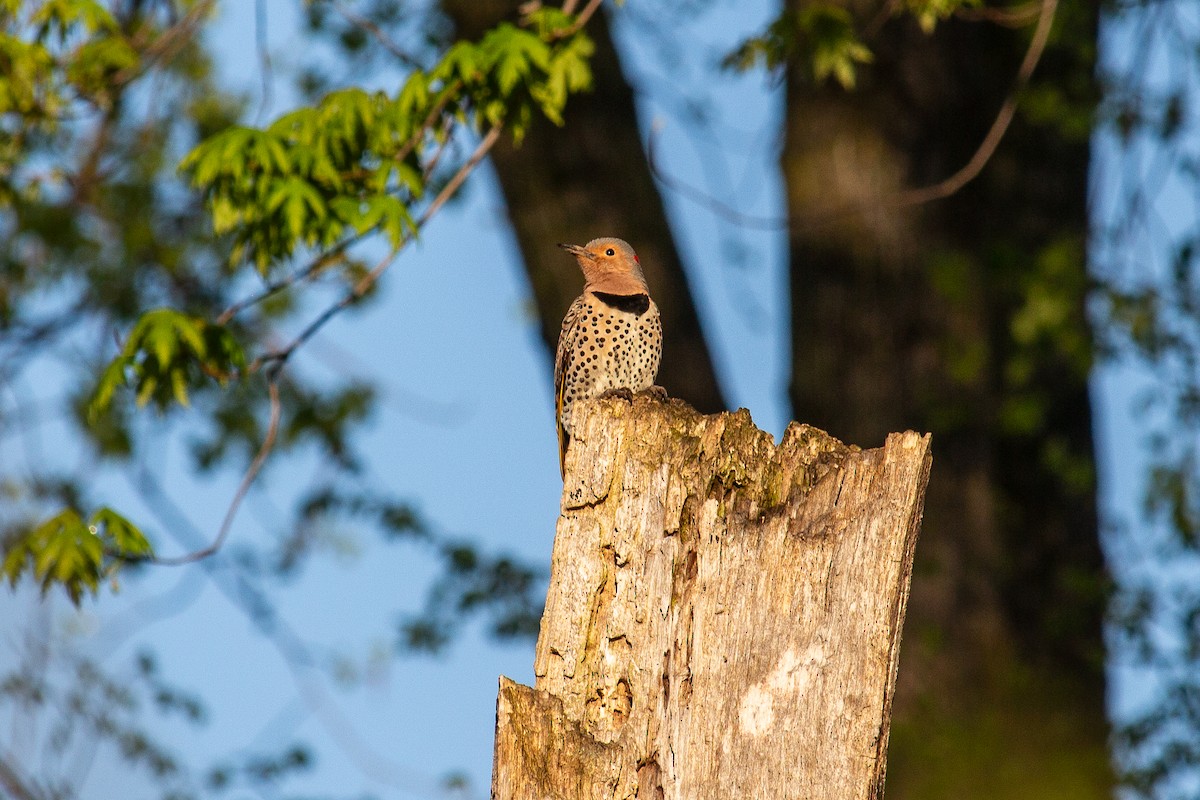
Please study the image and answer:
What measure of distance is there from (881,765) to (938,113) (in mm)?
5923

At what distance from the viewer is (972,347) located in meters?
7.96

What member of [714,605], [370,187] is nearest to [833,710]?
[714,605]

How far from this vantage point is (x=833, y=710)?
3363 millimetres

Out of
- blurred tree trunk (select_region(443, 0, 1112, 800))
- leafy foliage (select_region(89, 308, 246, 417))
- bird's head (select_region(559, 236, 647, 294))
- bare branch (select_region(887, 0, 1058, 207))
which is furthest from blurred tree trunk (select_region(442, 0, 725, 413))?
leafy foliage (select_region(89, 308, 246, 417))

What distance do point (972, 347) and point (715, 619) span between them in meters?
4.99

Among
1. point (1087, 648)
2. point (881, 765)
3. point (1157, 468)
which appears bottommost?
point (881, 765)

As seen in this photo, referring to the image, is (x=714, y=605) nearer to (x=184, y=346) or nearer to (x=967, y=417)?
(x=184, y=346)

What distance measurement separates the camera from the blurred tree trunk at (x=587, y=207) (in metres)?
8.05

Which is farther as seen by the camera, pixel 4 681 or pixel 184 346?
pixel 4 681

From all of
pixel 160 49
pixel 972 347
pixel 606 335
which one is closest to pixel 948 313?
pixel 972 347

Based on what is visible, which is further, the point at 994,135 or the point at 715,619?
the point at 994,135

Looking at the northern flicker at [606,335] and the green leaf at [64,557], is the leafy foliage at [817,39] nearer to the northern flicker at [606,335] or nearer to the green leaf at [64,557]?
the northern flicker at [606,335]

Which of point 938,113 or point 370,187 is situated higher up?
point 938,113

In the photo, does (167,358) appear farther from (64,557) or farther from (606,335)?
(606,335)
